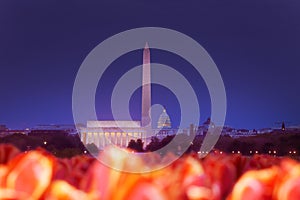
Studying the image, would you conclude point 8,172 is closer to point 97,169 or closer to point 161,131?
point 97,169

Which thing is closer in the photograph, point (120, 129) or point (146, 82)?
point (146, 82)

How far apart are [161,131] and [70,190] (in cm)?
11945

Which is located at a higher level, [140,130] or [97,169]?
[140,130]

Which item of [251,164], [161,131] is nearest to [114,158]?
[251,164]

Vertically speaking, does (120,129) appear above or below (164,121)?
below

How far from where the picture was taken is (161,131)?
12188cm

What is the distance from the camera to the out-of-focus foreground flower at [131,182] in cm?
257

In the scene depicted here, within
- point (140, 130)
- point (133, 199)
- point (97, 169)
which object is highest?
point (140, 130)

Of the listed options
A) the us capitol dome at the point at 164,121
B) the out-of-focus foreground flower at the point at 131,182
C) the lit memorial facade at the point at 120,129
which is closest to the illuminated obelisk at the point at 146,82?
the lit memorial facade at the point at 120,129

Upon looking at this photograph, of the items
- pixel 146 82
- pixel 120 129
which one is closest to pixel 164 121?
pixel 120 129

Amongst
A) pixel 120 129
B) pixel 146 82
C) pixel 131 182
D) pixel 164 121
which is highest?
pixel 164 121

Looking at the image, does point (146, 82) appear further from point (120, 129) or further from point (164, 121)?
point (164, 121)

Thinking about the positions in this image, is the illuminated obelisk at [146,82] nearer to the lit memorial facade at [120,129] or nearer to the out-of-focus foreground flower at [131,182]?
the lit memorial facade at [120,129]

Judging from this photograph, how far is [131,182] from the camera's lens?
98.7 inches
